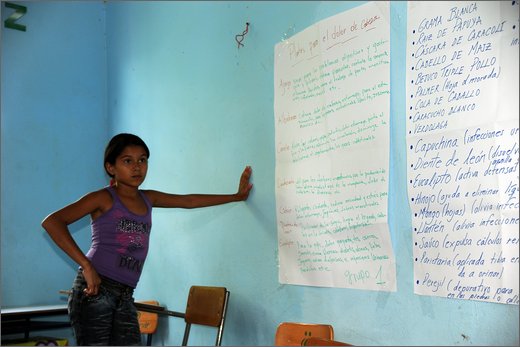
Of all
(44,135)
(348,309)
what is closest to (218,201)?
(348,309)

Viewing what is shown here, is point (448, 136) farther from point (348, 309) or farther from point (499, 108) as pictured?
point (348, 309)

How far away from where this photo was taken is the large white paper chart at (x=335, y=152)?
2.45m

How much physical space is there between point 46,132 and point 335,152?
7.98ft

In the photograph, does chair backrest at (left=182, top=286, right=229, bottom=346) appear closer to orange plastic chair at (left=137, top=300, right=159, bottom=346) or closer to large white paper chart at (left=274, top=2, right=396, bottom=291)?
large white paper chart at (left=274, top=2, right=396, bottom=291)

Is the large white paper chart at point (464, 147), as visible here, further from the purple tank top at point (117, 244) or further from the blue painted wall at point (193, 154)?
the purple tank top at point (117, 244)

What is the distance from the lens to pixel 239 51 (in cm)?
325

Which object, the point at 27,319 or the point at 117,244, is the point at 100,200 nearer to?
the point at 117,244

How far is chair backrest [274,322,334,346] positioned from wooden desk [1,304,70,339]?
76.9 inches

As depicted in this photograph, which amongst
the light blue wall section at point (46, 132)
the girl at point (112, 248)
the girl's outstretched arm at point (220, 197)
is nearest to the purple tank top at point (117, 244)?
the girl at point (112, 248)

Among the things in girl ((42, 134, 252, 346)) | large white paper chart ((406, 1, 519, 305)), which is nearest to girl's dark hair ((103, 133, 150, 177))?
girl ((42, 134, 252, 346))

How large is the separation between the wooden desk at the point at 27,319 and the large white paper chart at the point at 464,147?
2.47 meters

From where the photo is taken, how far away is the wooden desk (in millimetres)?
3838

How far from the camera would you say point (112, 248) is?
107 inches

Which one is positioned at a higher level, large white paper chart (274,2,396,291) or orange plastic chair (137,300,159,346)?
large white paper chart (274,2,396,291)
